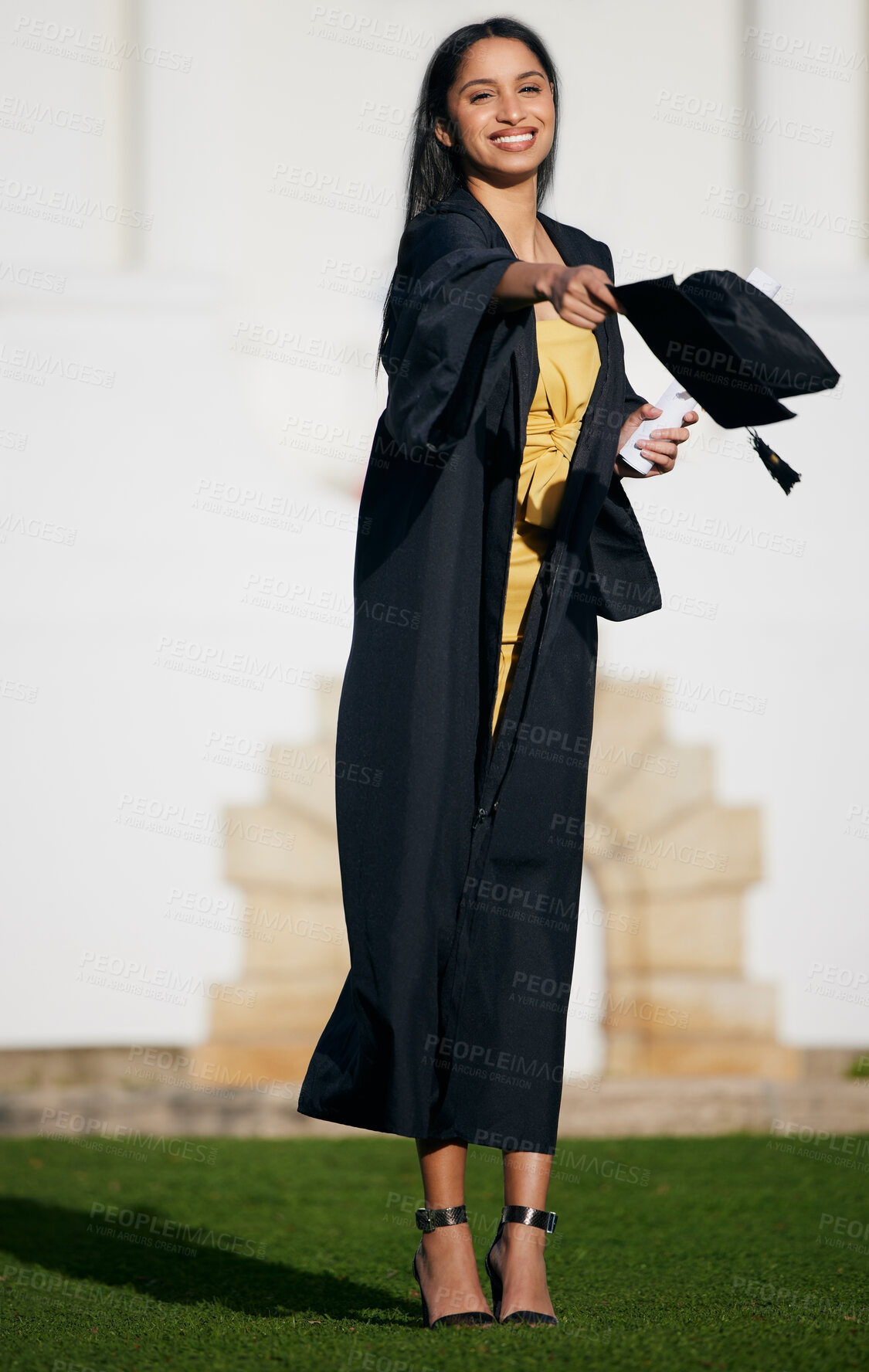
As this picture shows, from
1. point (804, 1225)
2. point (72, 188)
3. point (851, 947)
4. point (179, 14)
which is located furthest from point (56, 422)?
point (804, 1225)

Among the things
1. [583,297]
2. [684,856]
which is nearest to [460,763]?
[583,297]

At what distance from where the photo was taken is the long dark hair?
2.36 metres

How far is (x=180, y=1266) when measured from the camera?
3094 mm

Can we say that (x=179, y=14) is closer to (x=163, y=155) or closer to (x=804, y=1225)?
(x=163, y=155)

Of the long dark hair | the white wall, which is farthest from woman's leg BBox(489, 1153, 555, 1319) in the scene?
the white wall

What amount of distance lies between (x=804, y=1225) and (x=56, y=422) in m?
5.00

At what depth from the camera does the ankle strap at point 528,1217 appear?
208cm

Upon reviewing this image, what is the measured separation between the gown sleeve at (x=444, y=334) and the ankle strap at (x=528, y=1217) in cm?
118

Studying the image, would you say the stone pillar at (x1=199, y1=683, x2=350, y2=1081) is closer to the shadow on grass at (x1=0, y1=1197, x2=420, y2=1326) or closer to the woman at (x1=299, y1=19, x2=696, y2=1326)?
the shadow on grass at (x1=0, y1=1197, x2=420, y2=1326)

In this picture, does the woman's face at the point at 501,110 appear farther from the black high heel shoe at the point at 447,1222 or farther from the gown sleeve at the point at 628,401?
the black high heel shoe at the point at 447,1222

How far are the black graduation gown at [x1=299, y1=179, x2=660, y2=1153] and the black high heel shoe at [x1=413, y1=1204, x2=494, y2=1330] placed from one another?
0.39 feet

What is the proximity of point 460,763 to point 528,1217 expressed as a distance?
0.71 metres

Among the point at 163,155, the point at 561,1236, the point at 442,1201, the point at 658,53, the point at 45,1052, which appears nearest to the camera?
the point at 442,1201

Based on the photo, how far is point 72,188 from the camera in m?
7.17
